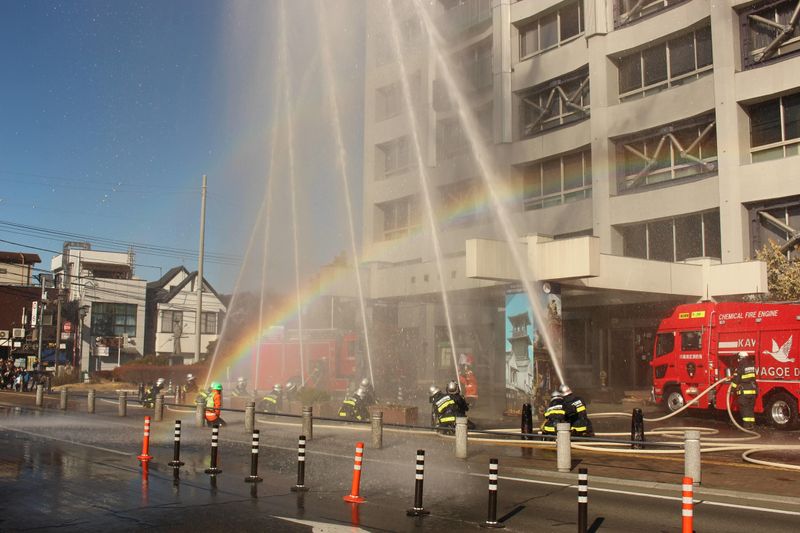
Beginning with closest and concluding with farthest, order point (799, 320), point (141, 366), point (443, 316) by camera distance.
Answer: point (799, 320) → point (443, 316) → point (141, 366)

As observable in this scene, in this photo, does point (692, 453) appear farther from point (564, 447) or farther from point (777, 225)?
point (777, 225)

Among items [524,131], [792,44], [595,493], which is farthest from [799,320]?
[524,131]

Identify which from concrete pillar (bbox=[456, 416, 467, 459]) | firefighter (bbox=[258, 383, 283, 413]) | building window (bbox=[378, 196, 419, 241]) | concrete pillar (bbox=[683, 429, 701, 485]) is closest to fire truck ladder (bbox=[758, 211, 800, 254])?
concrete pillar (bbox=[456, 416, 467, 459])

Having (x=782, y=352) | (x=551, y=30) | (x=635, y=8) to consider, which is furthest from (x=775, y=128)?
(x=551, y=30)

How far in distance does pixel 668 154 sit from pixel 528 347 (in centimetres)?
1399

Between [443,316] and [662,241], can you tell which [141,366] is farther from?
[662,241]

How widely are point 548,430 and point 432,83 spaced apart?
106ft

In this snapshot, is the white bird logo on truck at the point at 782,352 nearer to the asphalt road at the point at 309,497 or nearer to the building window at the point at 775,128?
the asphalt road at the point at 309,497

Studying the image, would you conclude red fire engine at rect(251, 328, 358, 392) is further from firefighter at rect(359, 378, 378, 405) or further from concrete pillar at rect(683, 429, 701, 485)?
concrete pillar at rect(683, 429, 701, 485)

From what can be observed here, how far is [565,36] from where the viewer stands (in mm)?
39312

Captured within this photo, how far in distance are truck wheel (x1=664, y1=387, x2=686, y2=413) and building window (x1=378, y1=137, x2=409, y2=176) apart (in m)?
27.5

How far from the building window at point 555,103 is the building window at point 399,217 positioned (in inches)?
389

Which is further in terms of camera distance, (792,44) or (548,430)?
(792,44)

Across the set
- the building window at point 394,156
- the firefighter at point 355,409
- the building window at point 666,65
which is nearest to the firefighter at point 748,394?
the firefighter at point 355,409
